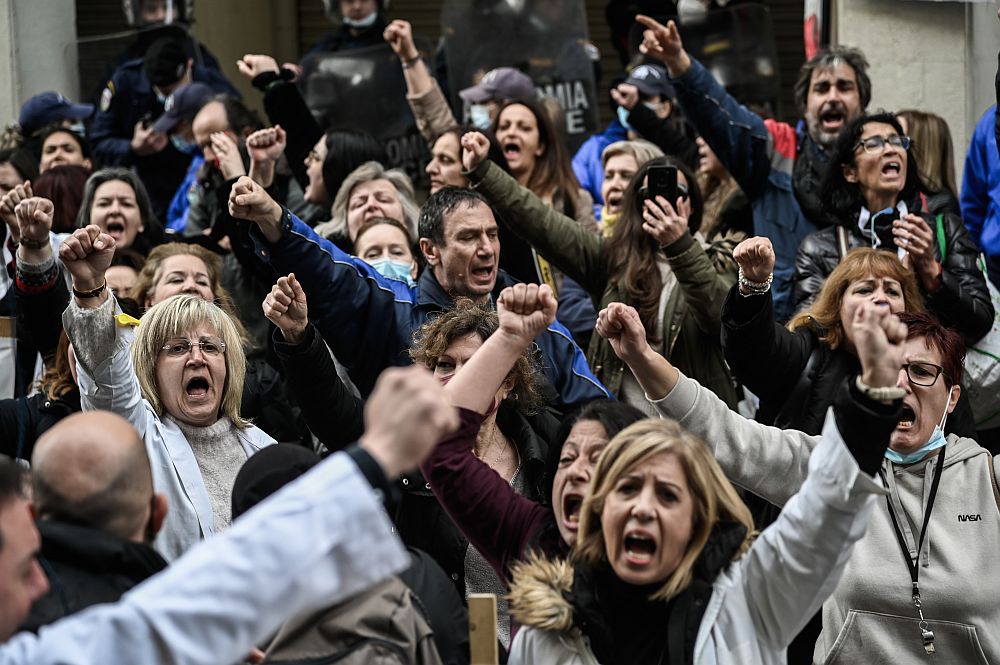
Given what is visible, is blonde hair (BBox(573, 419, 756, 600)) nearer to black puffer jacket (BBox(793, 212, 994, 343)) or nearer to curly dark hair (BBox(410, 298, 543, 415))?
curly dark hair (BBox(410, 298, 543, 415))

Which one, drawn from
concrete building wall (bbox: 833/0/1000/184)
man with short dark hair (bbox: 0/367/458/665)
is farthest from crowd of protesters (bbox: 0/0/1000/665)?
concrete building wall (bbox: 833/0/1000/184)

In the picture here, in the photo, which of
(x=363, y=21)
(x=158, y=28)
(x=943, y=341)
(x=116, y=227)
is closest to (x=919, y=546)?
(x=943, y=341)

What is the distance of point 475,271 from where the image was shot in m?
5.73

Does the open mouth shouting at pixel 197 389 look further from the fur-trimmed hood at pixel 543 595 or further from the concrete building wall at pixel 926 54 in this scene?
the concrete building wall at pixel 926 54

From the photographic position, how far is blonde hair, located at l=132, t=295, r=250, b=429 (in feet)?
16.4

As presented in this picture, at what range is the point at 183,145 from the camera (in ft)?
30.0

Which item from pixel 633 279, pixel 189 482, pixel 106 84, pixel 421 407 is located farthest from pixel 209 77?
pixel 421 407

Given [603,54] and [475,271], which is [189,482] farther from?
[603,54]

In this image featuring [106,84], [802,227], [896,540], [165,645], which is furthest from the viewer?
[106,84]

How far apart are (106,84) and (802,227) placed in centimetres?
500

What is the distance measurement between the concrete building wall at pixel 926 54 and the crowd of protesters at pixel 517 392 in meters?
1.34

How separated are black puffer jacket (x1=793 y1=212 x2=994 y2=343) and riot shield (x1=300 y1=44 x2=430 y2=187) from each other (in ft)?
10.4

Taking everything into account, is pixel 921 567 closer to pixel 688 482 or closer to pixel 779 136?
pixel 688 482

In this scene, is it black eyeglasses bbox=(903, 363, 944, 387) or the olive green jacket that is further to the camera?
the olive green jacket
